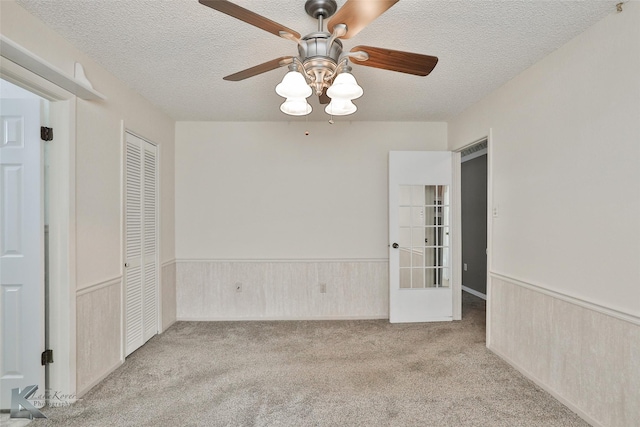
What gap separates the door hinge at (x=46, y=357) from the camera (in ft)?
6.95

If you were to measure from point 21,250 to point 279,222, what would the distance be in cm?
237

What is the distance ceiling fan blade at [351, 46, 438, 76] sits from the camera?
59.9 inches

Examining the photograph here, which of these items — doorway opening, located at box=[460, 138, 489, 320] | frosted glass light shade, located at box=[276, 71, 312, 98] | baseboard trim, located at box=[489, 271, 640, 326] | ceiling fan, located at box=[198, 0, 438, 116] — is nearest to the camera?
ceiling fan, located at box=[198, 0, 438, 116]

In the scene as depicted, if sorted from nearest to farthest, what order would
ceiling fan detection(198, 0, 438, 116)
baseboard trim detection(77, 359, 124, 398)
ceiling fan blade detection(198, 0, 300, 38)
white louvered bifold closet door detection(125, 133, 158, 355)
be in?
1. ceiling fan blade detection(198, 0, 300, 38)
2. ceiling fan detection(198, 0, 438, 116)
3. baseboard trim detection(77, 359, 124, 398)
4. white louvered bifold closet door detection(125, 133, 158, 355)

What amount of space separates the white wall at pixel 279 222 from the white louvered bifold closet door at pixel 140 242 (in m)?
0.54

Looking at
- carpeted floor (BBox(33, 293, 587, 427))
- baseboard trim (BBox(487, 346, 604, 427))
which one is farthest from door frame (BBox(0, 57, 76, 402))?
baseboard trim (BBox(487, 346, 604, 427))

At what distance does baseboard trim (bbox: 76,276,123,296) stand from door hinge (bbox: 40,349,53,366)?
40 centimetres

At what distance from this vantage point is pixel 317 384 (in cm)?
242

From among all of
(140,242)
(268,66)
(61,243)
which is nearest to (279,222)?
(140,242)

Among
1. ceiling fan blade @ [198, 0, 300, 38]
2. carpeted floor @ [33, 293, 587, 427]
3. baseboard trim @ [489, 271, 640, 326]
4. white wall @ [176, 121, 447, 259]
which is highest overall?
ceiling fan blade @ [198, 0, 300, 38]

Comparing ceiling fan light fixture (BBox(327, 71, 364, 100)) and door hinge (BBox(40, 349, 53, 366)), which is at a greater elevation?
ceiling fan light fixture (BBox(327, 71, 364, 100))

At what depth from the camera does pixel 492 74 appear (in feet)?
8.61

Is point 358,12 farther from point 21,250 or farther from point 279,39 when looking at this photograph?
point 21,250

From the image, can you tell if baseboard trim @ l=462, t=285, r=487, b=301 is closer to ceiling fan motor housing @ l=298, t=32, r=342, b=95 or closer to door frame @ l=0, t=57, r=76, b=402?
ceiling fan motor housing @ l=298, t=32, r=342, b=95
